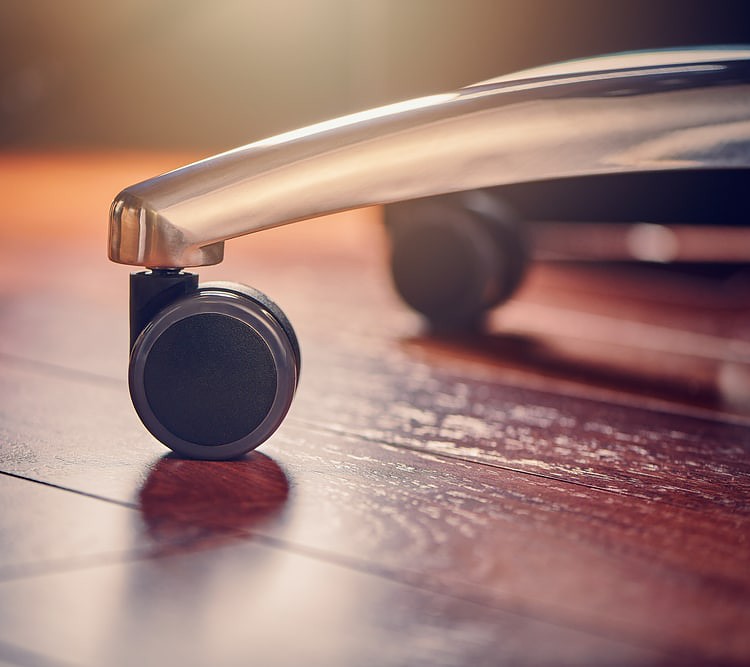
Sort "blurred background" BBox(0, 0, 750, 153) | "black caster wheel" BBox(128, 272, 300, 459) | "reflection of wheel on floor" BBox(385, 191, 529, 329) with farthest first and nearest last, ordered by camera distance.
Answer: "blurred background" BBox(0, 0, 750, 153), "reflection of wheel on floor" BBox(385, 191, 529, 329), "black caster wheel" BBox(128, 272, 300, 459)

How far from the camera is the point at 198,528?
55 centimetres

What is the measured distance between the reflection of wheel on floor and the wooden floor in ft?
0.21

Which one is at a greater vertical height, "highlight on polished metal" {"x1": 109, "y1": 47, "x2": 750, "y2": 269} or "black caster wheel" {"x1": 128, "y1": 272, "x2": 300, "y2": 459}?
"highlight on polished metal" {"x1": 109, "y1": 47, "x2": 750, "y2": 269}

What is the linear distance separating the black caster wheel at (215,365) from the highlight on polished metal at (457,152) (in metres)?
0.04

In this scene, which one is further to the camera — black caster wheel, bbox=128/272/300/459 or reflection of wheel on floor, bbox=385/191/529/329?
reflection of wheel on floor, bbox=385/191/529/329

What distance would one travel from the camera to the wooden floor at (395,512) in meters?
0.44

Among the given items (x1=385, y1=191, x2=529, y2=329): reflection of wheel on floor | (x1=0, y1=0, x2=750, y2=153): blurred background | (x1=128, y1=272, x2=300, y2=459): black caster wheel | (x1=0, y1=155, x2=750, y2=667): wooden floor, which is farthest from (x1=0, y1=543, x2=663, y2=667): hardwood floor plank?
(x1=0, y1=0, x2=750, y2=153): blurred background

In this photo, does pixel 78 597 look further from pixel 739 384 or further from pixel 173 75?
pixel 173 75

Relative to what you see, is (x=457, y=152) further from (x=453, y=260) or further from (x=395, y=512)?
(x=453, y=260)

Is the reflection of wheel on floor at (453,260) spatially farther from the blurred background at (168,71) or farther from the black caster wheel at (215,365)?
the blurred background at (168,71)

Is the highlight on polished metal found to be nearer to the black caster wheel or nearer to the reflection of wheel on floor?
the black caster wheel

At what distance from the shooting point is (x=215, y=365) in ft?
2.10

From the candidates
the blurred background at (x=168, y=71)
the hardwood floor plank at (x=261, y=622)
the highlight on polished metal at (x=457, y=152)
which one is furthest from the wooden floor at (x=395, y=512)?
the blurred background at (x=168, y=71)

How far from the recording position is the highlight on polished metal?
0.64 m
